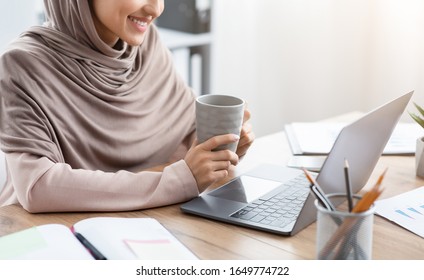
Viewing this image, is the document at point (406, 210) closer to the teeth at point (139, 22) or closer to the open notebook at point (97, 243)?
the open notebook at point (97, 243)

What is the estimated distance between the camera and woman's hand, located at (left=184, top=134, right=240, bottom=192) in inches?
45.3

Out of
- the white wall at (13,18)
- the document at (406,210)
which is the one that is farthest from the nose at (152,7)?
the document at (406,210)

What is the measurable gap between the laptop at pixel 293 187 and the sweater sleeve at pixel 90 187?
0.05m

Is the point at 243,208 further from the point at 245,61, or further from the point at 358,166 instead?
the point at 245,61

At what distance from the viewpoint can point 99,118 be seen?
1.42m

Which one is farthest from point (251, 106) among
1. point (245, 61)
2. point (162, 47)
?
point (162, 47)

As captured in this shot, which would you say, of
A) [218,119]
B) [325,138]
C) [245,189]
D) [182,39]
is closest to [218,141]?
[218,119]

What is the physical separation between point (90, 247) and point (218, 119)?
0.34 metres

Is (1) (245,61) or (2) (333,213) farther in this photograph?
(1) (245,61)

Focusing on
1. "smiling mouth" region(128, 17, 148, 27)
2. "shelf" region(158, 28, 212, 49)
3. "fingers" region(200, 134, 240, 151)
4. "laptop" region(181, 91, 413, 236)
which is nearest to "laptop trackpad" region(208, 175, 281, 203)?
"laptop" region(181, 91, 413, 236)

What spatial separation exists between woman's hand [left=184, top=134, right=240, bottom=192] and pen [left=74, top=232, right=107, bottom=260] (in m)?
0.29

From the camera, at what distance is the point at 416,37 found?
260cm

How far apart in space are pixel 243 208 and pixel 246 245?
5.7 inches

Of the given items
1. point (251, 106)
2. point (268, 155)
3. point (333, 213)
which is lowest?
point (251, 106)
